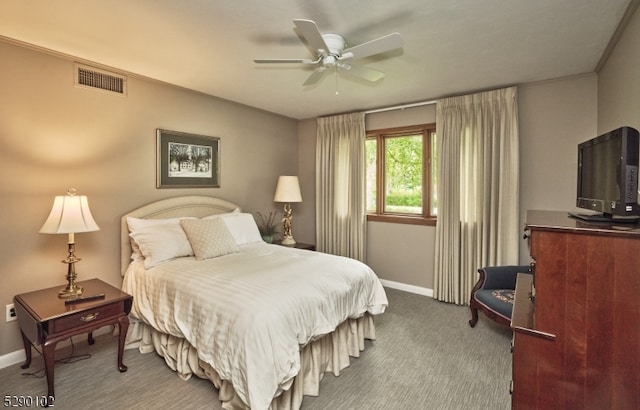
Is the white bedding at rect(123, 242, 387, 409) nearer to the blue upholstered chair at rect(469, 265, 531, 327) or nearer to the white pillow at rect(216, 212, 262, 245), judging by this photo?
the white pillow at rect(216, 212, 262, 245)

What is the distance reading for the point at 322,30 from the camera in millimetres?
2199

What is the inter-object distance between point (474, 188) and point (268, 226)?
2810 mm

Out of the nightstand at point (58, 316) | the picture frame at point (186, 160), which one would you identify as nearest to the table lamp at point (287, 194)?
the picture frame at point (186, 160)

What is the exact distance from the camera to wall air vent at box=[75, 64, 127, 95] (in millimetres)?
2797

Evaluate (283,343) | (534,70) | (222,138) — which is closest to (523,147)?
(534,70)

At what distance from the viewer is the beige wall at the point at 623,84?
6.39 feet

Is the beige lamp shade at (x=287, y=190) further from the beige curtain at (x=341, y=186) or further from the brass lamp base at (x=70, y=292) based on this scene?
the brass lamp base at (x=70, y=292)

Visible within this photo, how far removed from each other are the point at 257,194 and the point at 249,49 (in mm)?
2337

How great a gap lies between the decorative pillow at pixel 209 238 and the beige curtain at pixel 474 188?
2553mm

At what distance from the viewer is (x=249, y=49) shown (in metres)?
2.52

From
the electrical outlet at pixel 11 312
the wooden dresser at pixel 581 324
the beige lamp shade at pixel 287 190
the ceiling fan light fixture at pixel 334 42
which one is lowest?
the electrical outlet at pixel 11 312

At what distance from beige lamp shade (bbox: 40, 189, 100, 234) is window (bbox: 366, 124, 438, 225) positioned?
3373 mm

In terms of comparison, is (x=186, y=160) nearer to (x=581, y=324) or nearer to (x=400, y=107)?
(x=400, y=107)

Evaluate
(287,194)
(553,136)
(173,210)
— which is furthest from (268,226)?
(553,136)
